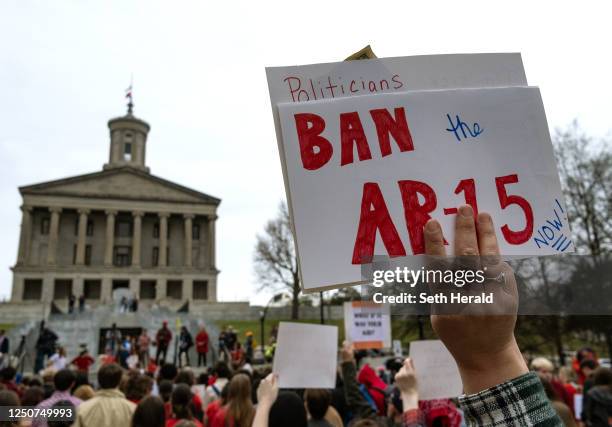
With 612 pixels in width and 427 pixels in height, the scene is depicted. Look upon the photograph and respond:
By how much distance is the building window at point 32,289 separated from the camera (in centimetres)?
5728

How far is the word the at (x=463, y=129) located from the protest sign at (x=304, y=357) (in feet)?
8.68

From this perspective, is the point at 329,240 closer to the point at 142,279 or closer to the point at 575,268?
the point at 575,268

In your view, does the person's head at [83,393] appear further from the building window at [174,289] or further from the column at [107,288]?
the building window at [174,289]

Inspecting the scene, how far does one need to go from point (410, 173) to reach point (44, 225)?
68572 millimetres

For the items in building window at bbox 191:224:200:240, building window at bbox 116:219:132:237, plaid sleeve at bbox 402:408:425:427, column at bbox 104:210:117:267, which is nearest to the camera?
plaid sleeve at bbox 402:408:425:427

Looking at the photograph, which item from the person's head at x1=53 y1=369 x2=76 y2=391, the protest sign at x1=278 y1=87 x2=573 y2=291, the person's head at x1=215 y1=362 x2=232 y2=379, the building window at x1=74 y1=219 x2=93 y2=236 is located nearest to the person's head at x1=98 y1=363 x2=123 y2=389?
the person's head at x1=53 y1=369 x2=76 y2=391

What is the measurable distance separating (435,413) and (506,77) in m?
3.08

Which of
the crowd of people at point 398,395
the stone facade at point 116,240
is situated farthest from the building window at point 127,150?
the crowd of people at point 398,395

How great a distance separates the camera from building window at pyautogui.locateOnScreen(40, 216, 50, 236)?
6103cm

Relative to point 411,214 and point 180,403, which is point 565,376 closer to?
point 180,403

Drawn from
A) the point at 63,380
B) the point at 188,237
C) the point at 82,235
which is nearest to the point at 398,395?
the point at 63,380

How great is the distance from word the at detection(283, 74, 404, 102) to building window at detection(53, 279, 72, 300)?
6422 centimetres

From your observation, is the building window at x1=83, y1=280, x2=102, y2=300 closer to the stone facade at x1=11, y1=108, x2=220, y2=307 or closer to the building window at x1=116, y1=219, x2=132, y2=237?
the stone facade at x1=11, y1=108, x2=220, y2=307

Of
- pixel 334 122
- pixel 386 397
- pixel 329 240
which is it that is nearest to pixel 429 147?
pixel 334 122
